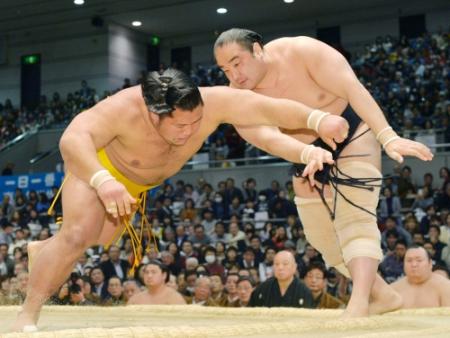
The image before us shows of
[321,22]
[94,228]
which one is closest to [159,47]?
[321,22]

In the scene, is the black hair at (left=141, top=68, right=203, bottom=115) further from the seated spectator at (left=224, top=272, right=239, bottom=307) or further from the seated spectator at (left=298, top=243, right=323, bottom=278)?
the seated spectator at (left=298, top=243, right=323, bottom=278)

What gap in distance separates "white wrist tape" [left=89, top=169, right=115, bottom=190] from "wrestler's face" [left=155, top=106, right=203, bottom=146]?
9.1 inches

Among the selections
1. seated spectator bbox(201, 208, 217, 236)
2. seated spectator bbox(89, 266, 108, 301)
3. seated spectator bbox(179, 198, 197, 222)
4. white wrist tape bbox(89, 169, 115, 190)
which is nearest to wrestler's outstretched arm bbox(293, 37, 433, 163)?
white wrist tape bbox(89, 169, 115, 190)

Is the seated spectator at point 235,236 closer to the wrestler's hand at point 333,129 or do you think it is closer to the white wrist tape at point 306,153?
the white wrist tape at point 306,153

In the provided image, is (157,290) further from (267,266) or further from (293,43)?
(293,43)

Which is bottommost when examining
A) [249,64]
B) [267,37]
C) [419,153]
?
[419,153]

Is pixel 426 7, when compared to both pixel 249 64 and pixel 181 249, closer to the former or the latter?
pixel 181 249

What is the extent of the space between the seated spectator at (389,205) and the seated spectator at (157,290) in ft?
9.14

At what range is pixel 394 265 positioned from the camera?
5.27 meters

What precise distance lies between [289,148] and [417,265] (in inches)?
74.0

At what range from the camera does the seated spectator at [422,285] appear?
3.57m

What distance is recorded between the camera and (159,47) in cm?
1423

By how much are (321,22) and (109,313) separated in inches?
413

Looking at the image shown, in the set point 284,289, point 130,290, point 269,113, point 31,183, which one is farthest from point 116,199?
point 31,183
